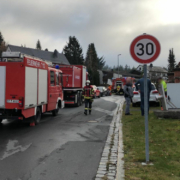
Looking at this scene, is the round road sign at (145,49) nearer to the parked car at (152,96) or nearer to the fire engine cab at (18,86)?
the fire engine cab at (18,86)

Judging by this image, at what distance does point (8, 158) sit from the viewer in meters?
5.53

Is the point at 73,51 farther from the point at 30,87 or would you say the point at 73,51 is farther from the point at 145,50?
the point at 145,50

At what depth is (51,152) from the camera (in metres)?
6.07

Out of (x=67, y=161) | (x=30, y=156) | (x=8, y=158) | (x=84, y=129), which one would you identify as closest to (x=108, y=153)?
(x=67, y=161)

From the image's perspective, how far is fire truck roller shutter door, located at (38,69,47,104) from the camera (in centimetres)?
995

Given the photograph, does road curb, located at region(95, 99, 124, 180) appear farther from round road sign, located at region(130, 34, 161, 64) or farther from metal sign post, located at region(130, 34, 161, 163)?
round road sign, located at region(130, 34, 161, 64)

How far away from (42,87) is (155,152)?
6.02 m

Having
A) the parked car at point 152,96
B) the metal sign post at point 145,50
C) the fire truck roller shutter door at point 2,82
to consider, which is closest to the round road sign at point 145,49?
the metal sign post at point 145,50

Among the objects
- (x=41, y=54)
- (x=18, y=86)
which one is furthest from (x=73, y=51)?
(x=18, y=86)

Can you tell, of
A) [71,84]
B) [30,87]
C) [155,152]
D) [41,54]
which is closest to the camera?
[155,152]

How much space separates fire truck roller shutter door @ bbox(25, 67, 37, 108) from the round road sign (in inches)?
186

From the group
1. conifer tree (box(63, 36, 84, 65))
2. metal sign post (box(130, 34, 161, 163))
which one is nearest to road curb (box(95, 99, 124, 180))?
metal sign post (box(130, 34, 161, 163))

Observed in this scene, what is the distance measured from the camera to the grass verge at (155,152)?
430 cm

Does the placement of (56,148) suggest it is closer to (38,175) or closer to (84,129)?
(38,175)
